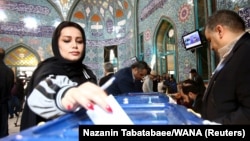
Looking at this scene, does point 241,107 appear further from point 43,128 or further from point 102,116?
point 43,128

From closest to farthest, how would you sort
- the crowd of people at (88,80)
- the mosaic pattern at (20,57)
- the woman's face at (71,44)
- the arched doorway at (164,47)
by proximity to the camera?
the crowd of people at (88,80) → the woman's face at (71,44) → the arched doorway at (164,47) → the mosaic pattern at (20,57)

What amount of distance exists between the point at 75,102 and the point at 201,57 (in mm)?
5513

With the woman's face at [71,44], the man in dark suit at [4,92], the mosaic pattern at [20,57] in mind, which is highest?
the mosaic pattern at [20,57]

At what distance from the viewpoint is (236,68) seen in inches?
47.6

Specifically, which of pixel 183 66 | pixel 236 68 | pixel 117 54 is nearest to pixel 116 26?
pixel 117 54

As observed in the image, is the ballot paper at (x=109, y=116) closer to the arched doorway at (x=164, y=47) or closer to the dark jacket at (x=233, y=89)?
the dark jacket at (x=233, y=89)

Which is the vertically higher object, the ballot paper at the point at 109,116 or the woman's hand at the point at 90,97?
the woman's hand at the point at 90,97

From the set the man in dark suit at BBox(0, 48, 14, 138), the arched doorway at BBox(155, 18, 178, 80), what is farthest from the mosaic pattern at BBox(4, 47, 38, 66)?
the man in dark suit at BBox(0, 48, 14, 138)

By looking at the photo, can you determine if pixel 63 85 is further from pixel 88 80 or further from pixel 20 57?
pixel 20 57

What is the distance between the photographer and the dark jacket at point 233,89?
1.15m

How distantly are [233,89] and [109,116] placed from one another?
0.94 meters

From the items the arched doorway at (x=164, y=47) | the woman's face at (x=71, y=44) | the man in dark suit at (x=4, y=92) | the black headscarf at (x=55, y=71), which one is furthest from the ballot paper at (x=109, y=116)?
the arched doorway at (x=164, y=47)

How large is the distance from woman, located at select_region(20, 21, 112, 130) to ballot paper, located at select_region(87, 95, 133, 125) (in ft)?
0.04

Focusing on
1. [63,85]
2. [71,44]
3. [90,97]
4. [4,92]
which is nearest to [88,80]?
[71,44]
